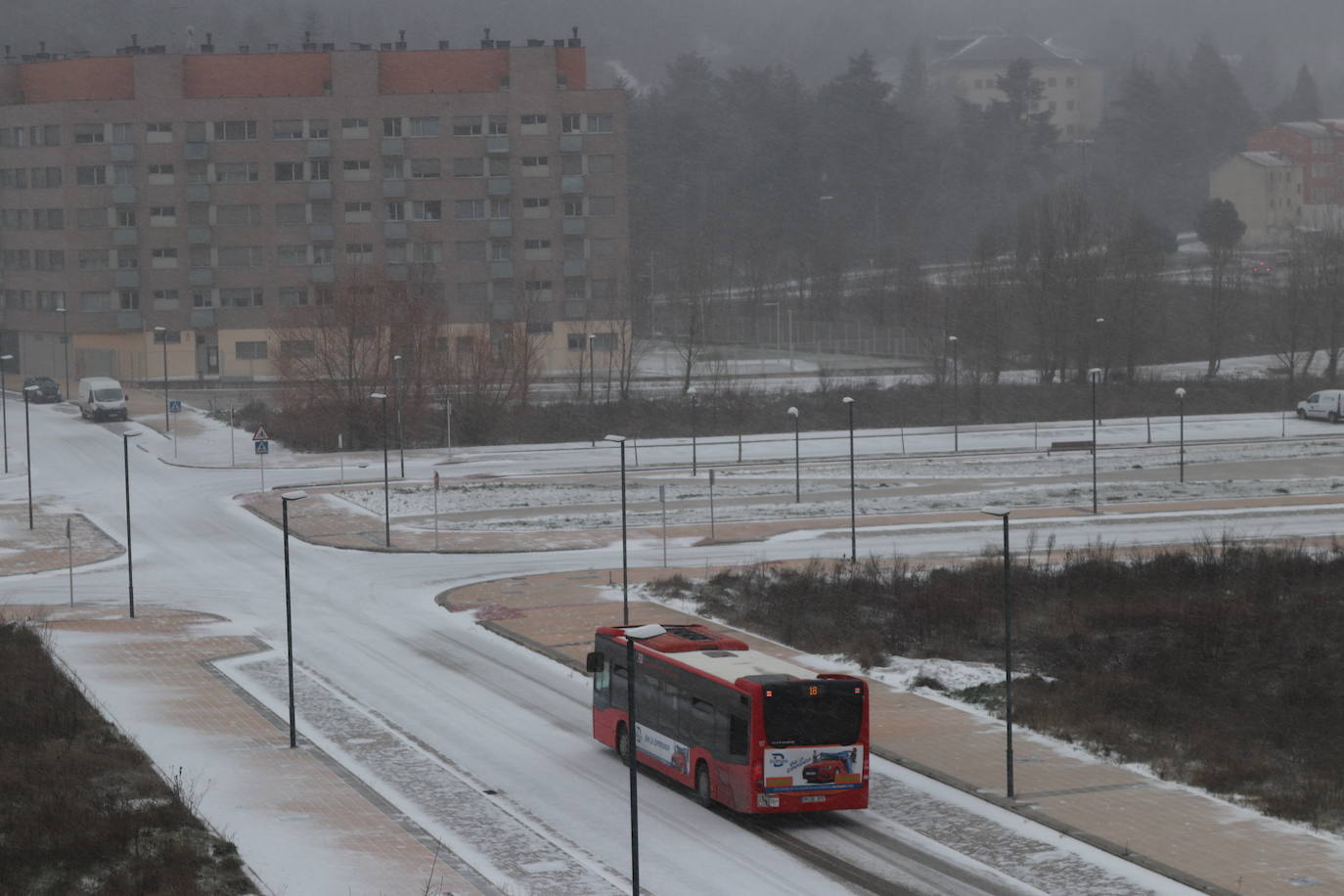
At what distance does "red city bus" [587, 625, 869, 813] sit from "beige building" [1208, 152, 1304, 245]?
156447 millimetres

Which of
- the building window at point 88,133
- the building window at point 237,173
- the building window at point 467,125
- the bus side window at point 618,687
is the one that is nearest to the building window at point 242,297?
the building window at point 237,173

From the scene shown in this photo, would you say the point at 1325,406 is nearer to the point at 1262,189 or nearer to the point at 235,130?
the point at 235,130

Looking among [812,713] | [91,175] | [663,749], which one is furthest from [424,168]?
[812,713]

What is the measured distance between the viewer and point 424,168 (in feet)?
361

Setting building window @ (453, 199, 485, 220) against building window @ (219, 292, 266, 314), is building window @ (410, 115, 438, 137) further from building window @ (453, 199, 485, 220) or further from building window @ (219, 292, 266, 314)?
building window @ (219, 292, 266, 314)

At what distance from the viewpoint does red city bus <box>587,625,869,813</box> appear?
22.8m

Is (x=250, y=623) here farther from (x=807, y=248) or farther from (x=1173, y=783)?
(x=807, y=248)

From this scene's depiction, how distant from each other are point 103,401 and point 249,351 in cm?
2982

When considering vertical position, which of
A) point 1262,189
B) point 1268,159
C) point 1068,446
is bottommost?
Result: point 1068,446

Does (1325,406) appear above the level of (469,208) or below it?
below

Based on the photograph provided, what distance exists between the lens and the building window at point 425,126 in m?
109

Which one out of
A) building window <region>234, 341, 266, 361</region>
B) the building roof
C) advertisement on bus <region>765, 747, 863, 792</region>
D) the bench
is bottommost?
advertisement on bus <region>765, 747, 863, 792</region>

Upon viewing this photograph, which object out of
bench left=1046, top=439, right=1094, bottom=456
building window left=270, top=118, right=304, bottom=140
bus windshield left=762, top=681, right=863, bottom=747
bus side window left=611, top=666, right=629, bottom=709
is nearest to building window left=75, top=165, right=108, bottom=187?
building window left=270, top=118, right=304, bottom=140

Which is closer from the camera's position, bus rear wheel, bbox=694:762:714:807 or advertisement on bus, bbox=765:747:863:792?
advertisement on bus, bbox=765:747:863:792
